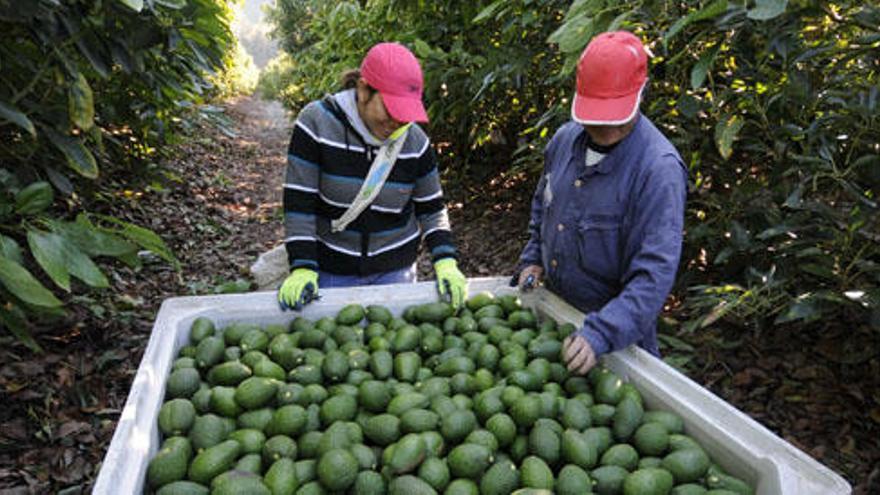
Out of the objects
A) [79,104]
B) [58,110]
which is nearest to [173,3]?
[79,104]

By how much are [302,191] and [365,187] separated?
10.3 inches

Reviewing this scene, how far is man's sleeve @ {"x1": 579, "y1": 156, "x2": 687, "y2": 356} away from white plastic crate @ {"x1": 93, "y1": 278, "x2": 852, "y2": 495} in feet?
0.55

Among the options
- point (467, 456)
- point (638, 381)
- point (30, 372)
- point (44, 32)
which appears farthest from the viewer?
point (30, 372)

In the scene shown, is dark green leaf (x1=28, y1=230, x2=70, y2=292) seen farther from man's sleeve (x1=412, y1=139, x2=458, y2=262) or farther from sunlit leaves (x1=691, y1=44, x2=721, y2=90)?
sunlit leaves (x1=691, y1=44, x2=721, y2=90)

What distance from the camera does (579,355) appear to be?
6.19 feet

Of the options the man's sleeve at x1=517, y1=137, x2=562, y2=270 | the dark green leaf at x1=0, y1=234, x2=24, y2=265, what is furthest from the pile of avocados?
the dark green leaf at x1=0, y1=234, x2=24, y2=265

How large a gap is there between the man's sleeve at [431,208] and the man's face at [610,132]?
0.83 meters

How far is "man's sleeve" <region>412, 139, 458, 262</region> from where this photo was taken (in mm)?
2717

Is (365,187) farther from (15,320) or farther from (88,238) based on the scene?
(15,320)

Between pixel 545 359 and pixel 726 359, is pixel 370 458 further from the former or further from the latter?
pixel 726 359

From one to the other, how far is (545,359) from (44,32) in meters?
2.12

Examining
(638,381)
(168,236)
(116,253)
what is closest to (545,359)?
(638,381)

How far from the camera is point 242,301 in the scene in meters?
2.37

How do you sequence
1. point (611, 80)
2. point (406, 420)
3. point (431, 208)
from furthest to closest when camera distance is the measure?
1. point (431, 208)
2. point (611, 80)
3. point (406, 420)
